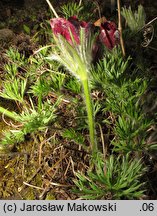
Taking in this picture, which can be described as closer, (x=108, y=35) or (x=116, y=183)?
(x=116, y=183)

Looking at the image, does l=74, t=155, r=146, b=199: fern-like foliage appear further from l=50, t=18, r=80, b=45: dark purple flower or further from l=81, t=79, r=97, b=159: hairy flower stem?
l=50, t=18, r=80, b=45: dark purple flower

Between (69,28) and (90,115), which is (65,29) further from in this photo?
(90,115)

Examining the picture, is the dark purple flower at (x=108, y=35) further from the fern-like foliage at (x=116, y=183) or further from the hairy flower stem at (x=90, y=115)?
the fern-like foliage at (x=116, y=183)

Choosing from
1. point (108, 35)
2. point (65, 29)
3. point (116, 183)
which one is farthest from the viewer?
point (108, 35)

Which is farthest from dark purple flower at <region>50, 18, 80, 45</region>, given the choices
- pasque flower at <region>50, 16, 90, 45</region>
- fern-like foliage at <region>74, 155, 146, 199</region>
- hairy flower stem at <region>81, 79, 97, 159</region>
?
fern-like foliage at <region>74, 155, 146, 199</region>

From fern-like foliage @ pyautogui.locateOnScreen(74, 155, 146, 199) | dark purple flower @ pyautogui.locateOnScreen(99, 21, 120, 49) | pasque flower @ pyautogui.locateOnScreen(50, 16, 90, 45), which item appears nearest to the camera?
fern-like foliage @ pyautogui.locateOnScreen(74, 155, 146, 199)

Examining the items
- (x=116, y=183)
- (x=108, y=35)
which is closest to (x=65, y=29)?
(x=108, y=35)

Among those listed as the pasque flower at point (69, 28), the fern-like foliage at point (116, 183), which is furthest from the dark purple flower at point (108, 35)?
the fern-like foliage at point (116, 183)

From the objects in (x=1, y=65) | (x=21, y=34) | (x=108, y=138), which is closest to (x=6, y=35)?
(x=21, y=34)

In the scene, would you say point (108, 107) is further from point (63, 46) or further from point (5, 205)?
point (5, 205)

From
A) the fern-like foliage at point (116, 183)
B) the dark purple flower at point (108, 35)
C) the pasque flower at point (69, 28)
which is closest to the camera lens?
the fern-like foliage at point (116, 183)

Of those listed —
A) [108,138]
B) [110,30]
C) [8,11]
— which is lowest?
[108,138]
